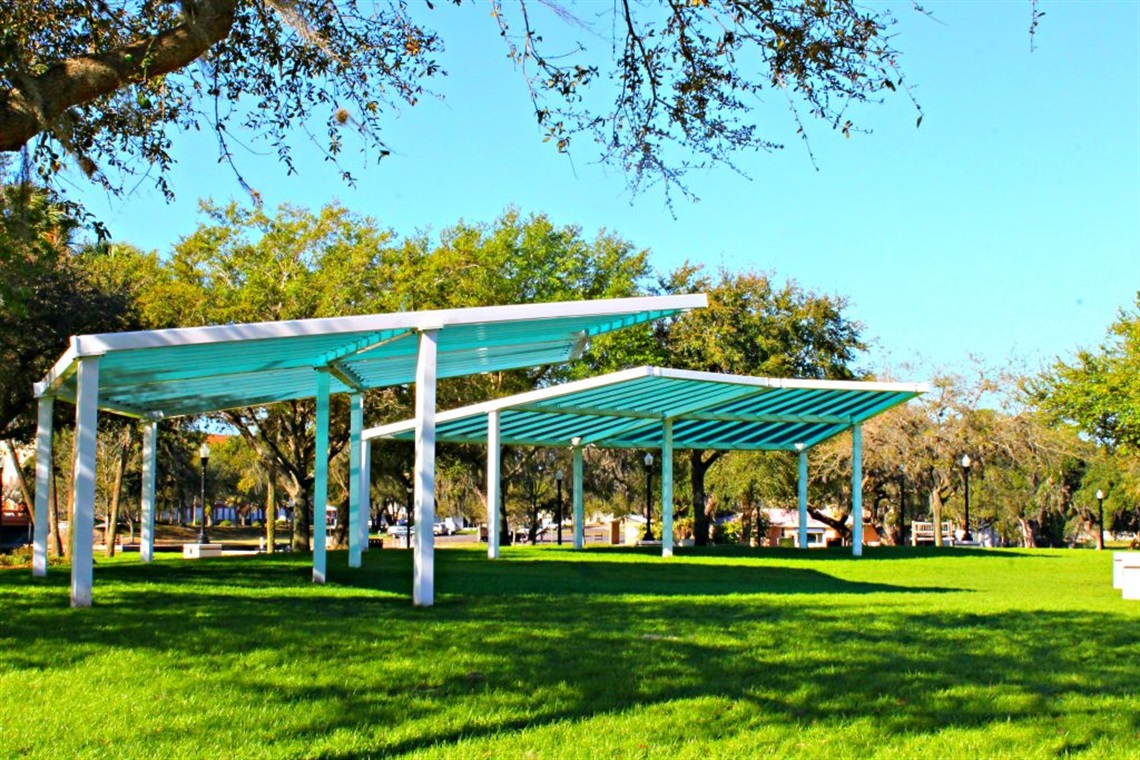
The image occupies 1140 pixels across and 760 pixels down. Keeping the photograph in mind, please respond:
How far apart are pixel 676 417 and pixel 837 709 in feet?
66.1

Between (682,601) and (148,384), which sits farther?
(148,384)

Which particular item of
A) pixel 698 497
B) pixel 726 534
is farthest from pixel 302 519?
pixel 726 534

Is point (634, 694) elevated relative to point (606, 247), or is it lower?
lower

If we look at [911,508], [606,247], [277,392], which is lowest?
[911,508]

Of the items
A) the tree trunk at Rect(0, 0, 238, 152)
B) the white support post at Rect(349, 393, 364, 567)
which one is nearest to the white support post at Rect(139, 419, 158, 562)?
the white support post at Rect(349, 393, 364, 567)

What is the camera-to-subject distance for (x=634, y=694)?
22.5 ft

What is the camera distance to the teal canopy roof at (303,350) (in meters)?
11.3

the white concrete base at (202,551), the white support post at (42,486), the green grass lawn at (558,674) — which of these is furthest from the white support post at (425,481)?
the white concrete base at (202,551)

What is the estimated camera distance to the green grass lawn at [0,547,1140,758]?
18.9 ft

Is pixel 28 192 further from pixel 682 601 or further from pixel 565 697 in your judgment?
pixel 682 601

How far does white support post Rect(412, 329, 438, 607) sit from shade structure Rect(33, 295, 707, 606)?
1cm

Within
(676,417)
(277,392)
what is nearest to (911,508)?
(676,417)

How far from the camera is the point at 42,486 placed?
16.0 metres

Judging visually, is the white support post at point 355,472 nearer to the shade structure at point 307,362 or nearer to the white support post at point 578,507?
the shade structure at point 307,362
